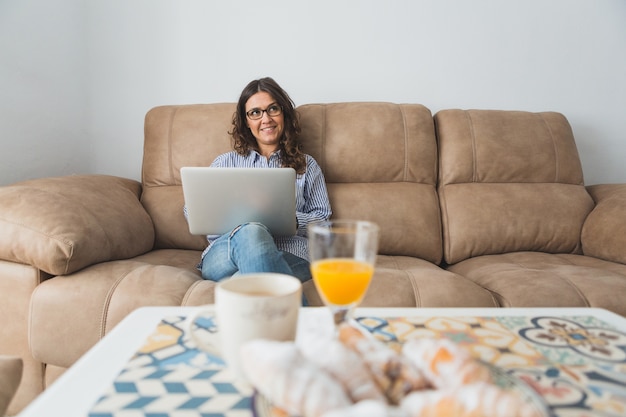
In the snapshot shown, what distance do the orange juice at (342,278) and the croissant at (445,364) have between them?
0.11 meters

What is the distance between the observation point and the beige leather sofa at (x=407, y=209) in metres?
1.18

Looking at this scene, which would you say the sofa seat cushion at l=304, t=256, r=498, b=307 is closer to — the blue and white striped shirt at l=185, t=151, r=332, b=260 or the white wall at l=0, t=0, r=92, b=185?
the blue and white striped shirt at l=185, t=151, r=332, b=260

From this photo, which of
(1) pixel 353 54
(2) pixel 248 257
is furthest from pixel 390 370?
(1) pixel 353 54

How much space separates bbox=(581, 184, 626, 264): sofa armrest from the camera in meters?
1.56

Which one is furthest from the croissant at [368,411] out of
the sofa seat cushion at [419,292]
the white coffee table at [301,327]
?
the sofa seat cushion at [419,292]

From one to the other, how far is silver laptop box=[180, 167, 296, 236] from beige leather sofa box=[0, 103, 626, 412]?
19 centimetres

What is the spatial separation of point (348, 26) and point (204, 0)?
2.39 feet

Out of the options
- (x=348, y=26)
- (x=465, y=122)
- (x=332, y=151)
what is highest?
(x=348, y=26)

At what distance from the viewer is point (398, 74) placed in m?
2.13

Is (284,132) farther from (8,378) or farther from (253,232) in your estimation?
(8,378)

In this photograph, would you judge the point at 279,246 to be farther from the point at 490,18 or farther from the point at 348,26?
the point at 490,18

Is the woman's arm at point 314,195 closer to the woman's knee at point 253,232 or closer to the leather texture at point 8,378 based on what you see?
the woman's knee at point 253,232

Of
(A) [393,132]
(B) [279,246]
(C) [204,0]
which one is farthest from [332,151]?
(C) [204,0]

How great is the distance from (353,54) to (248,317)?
1918 mm
